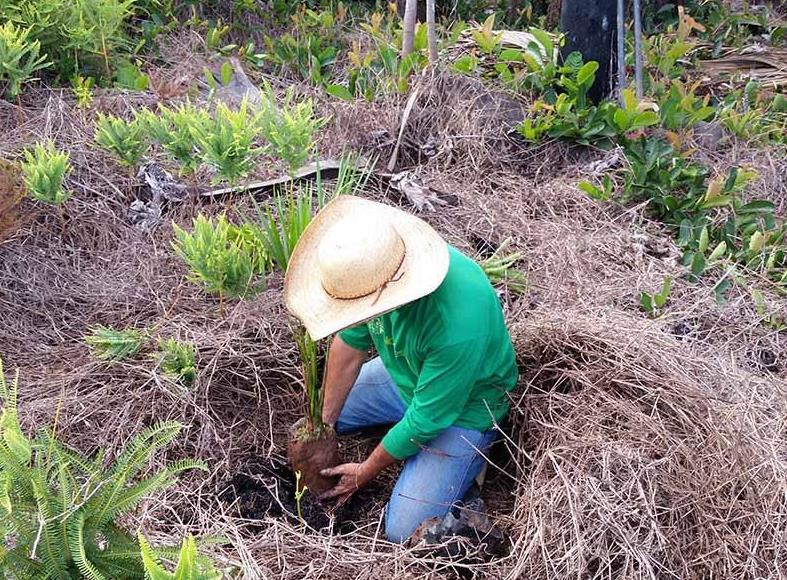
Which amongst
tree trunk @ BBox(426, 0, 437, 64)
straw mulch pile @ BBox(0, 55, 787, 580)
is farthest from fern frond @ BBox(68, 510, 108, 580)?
tree trunk @ BBox(426, 0, 437, 64)

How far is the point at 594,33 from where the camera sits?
3895mm

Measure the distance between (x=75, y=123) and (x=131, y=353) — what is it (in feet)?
4.91

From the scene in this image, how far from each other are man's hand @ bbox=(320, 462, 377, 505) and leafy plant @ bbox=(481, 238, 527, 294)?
3.03 ft

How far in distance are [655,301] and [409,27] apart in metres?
1.93

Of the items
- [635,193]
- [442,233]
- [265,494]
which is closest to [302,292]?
[265,494]

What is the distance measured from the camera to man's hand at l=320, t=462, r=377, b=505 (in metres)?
2.31

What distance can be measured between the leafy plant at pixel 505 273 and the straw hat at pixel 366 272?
85 centimetres

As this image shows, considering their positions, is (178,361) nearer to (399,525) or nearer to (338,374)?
(338,374)

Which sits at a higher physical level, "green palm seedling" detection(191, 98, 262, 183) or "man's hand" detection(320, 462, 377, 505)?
"green palm seedling" detection(191, 98, 262, 183)

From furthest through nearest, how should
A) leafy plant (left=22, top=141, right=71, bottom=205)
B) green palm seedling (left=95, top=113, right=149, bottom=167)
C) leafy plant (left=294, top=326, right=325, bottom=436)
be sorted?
green palm seedling (left=95, top=113, right=149, bottom=167)
leafy plant (left=22, top=141, right=71, bottom=205)
leafy plant (left=294, top=326, right=325, bottom=436)

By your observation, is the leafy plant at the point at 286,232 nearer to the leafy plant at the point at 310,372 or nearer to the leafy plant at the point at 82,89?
the leafy plant at the point at 310,372

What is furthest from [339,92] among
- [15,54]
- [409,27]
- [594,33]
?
[15,54]

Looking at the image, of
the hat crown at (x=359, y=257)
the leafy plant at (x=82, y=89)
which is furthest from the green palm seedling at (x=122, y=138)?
the hat crown at (x=359, y=257)

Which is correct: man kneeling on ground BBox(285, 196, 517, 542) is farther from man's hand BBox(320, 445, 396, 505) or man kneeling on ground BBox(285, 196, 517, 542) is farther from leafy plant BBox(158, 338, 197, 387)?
leafy plant BBox(158, 338, 197, 387)
